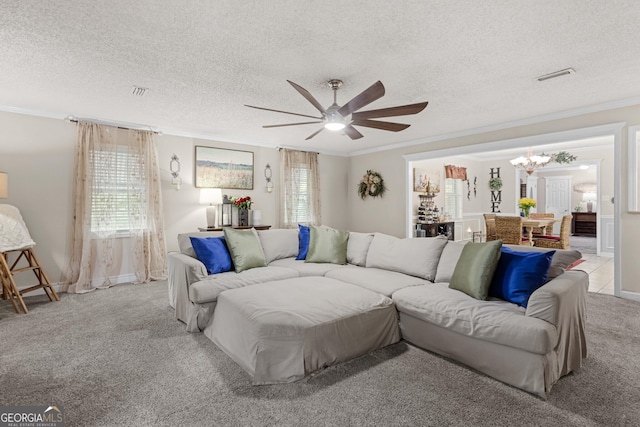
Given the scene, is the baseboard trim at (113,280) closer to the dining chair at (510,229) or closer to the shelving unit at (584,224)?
the dining chair at (510,229)

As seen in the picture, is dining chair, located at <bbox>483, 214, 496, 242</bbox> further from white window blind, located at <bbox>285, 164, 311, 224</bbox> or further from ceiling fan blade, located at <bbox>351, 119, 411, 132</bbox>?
ceiling fan blade, located at <bbox>351, 119, 411, 132</bbox>

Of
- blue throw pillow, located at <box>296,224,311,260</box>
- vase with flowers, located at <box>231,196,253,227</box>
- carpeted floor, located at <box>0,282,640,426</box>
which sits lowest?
carpeted floor, located at <box>0,282,640,426</box>

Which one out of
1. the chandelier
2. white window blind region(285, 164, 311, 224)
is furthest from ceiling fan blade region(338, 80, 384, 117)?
the chandelier

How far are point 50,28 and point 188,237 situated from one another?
7.14ft

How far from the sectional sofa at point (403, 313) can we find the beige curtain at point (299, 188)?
3.26m

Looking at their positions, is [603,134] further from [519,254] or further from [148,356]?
[148,356]

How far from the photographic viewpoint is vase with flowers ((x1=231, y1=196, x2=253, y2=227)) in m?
5.84

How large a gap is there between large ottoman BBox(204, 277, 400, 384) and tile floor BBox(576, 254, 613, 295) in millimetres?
3800

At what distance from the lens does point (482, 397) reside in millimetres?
1991

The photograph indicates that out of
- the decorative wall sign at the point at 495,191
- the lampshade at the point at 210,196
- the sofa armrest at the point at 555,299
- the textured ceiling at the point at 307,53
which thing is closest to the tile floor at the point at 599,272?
the decorative wall sign at the point at 495,191

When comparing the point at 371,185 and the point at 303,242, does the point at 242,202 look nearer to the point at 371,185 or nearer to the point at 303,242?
the point at 303,242

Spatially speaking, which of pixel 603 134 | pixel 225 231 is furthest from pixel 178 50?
pixel 603 134

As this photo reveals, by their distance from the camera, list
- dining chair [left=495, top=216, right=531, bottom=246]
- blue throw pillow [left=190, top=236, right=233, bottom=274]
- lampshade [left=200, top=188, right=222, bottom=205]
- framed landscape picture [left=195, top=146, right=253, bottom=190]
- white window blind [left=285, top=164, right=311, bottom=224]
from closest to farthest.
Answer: blue throw pillow [left=190, top=236, right=233, bottom=274] < lampshade [left=200, top=188, right=222, bottom=205] < framed landscape picture [left=195, top=146, right=253, bottom=190] < dining chair [left=495, top=216, right=531, bottom=246] < white window blind [left=285, top=164, right=311, bottom=224]

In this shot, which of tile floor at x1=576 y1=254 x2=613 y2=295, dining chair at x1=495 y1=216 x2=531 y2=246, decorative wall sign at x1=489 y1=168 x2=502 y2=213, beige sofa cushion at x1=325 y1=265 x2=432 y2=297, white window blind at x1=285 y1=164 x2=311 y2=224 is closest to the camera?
beige sofa cushion at x1=325 y1=265 x2=432 y2=297
